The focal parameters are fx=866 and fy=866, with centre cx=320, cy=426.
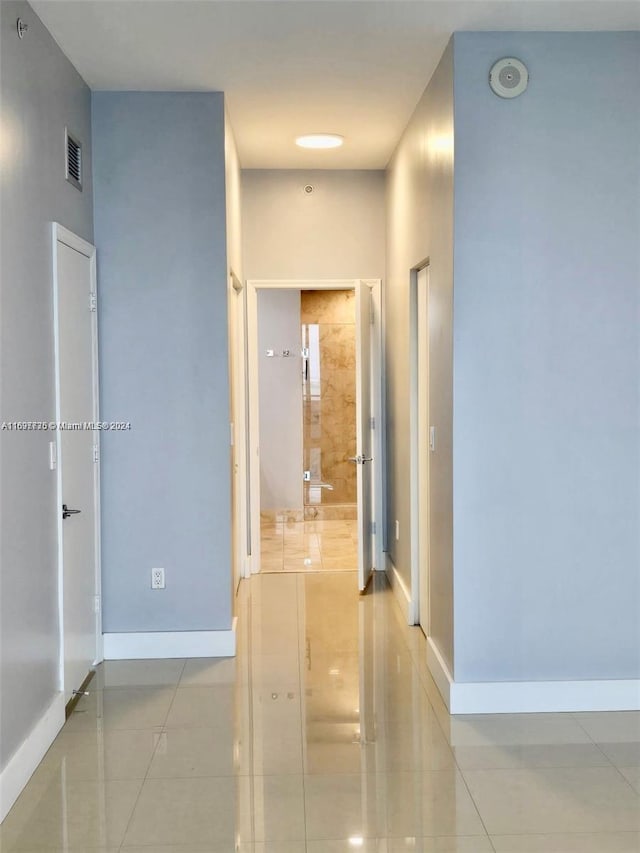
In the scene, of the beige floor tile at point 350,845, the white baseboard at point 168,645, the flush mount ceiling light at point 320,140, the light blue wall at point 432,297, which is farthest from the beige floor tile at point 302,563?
the beige floor tile at point 350,845

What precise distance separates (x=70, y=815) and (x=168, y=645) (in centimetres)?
161

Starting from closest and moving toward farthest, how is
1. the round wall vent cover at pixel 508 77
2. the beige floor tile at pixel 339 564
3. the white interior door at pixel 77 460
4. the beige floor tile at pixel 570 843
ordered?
the beige floor tile at pixel 570 843 < the round wall vent cover at pixel 508 77 < the white interior door at pixel 77 460 < the beige floor tile at pixel 339 564

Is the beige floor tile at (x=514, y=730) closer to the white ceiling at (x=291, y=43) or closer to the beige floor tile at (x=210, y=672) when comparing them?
the beige floor tile at (x=210, y=672)

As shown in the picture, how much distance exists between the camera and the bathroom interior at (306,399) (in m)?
8.89

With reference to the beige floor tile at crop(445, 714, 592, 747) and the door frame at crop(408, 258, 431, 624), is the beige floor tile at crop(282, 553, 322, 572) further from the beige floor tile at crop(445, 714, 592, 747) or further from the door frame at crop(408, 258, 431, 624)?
the beige floor tile at crop(445, 714, 592, 747)

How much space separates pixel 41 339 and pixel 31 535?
0.76m

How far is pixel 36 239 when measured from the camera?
331cm

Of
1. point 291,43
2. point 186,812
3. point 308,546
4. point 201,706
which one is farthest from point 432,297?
point 308,546

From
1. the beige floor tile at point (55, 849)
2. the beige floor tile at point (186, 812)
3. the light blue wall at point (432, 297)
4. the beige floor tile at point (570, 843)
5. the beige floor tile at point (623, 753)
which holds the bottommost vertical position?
the beige floor tile at point (55, 849)

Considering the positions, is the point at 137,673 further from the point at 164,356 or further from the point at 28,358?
the point at 28,358

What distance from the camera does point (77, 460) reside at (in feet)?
13.0

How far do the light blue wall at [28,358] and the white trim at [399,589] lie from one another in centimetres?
218

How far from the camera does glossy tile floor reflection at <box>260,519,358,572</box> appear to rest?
6.60 metres

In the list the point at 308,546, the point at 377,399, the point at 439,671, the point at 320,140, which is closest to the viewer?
the point at 439,671
